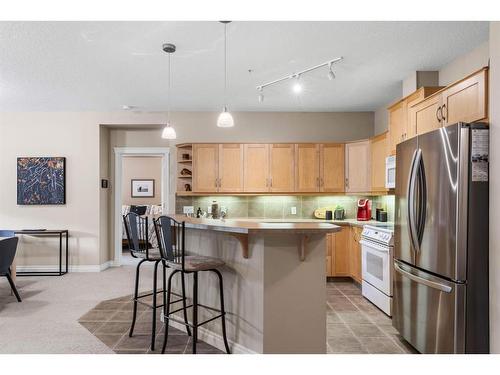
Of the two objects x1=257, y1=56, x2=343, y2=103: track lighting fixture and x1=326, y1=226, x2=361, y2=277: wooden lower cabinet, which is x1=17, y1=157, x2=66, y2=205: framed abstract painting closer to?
x1=257, y1=56, x2=343, y2=103: track lighting fixture

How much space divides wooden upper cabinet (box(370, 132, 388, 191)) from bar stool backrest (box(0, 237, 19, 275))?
15.6 feet

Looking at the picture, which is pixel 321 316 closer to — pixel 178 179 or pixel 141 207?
pixel 178 179

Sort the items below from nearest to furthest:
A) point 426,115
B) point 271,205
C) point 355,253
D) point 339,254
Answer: point 426,115, point 355,253, point 339,254, point 271,205

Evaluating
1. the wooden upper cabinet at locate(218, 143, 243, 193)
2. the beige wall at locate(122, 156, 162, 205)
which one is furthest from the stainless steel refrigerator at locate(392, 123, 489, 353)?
the beige wall at locate(122, 156, 162, 205)

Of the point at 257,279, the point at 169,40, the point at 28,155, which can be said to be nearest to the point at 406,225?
the point at 257,279

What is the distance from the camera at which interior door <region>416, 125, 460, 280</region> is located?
2.25m

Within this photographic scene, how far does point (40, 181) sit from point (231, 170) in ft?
10.7

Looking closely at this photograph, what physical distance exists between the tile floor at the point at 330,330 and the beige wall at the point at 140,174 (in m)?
5.26

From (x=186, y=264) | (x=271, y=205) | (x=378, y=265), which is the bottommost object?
(x=378, y=265)

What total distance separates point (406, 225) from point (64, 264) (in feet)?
17.7

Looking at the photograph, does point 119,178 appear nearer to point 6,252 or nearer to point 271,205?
point 6,252

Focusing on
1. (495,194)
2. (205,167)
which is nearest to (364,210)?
(205,167)

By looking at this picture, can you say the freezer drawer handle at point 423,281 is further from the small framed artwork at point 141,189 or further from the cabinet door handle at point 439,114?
the small framed artwork at point 141,189

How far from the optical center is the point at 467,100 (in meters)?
2.58
